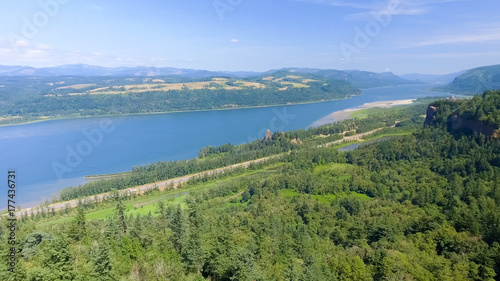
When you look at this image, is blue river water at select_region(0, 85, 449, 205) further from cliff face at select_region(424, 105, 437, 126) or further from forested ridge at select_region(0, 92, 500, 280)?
cliff face at select_region(424, 105, 437, 126)

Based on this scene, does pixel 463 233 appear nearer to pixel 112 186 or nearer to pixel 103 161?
pixel 112 186

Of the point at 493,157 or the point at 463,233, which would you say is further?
the point at 493,157

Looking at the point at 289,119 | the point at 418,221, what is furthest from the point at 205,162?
the point at 289,119

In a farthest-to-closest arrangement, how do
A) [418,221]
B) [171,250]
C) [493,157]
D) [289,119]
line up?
[289,119]
[493,157]
[418,221]
[171,250]

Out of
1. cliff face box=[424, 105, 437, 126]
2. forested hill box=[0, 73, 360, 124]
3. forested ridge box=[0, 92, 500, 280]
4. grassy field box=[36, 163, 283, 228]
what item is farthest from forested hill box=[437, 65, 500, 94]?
grassy field box=[36, 163, 283, 228]

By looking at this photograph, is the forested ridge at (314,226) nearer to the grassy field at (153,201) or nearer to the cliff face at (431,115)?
the grassy field at (153,201)

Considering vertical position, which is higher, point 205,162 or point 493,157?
point 493,157
